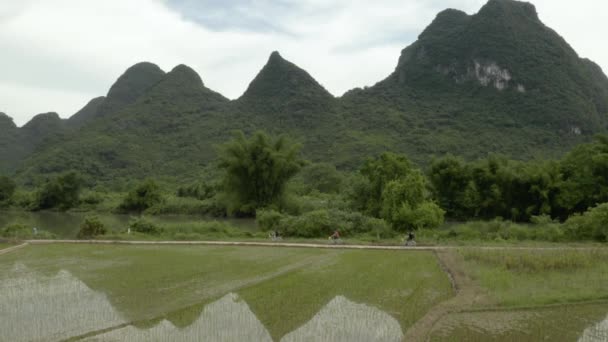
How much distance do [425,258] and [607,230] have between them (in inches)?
377

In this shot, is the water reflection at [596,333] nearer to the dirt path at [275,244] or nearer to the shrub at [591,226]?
the dirt path at [275,244]

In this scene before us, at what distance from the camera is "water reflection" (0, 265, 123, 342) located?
939 cm

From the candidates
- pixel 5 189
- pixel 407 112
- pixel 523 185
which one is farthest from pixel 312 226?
pixel 407 112

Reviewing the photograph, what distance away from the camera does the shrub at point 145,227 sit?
2802 cm

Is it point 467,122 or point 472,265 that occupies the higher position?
point 467,122

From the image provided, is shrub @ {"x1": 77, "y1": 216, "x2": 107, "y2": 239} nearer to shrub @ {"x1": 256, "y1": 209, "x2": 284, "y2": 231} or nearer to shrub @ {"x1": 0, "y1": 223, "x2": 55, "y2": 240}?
shrub @ {"x1": 0, "y1": 223, "x2": 55, "y2": 240}

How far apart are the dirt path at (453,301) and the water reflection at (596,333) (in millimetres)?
2161

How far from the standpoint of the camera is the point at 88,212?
2202 inches

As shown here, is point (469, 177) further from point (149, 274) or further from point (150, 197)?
point (150, 197)

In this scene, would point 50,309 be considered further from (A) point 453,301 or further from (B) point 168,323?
(A) point 453,301

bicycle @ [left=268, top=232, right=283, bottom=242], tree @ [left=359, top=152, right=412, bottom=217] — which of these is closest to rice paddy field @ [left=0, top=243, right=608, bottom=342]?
bicycle @ [left=268, top=232, right=283, bottom=242]

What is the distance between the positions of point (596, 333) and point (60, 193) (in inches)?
2359

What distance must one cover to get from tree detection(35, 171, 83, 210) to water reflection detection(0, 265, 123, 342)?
155ft

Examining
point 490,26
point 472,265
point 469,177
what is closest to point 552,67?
point 490,26
